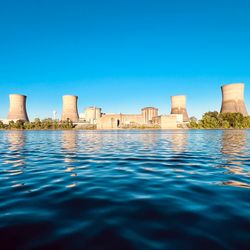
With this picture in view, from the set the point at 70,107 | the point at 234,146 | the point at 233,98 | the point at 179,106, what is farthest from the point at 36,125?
the point at 234,146

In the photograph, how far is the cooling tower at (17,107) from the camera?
94.4 metres

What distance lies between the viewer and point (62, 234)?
111 inches

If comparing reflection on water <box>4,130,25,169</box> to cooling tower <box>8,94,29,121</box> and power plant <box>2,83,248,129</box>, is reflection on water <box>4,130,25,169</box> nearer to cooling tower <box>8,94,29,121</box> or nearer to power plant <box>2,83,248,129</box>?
power plant <box>2,83,248,129</box>

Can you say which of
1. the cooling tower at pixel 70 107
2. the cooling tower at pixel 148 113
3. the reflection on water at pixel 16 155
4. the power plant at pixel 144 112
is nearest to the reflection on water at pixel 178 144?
the reflection on water at pixel 16 155

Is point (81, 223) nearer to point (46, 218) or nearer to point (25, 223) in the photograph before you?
point (46, 218)

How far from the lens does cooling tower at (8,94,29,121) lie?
94.4 m

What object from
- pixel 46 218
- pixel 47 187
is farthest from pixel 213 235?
pixel 47 187

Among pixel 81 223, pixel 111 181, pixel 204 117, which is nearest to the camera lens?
pixel 81 223

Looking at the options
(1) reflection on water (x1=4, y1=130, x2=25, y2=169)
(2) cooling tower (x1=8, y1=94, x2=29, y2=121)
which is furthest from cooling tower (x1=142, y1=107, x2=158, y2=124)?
(1) reflection on water (x1=4, y1=130, x2=25, y2=169)

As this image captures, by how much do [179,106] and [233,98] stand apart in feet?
109

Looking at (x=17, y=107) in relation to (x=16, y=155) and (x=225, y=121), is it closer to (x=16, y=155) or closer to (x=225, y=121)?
(x=225, y=121)

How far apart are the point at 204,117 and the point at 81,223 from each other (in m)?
101

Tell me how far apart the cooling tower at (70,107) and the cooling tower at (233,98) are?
6994 cm

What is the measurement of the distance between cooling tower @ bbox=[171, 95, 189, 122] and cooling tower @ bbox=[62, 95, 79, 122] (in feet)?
174
